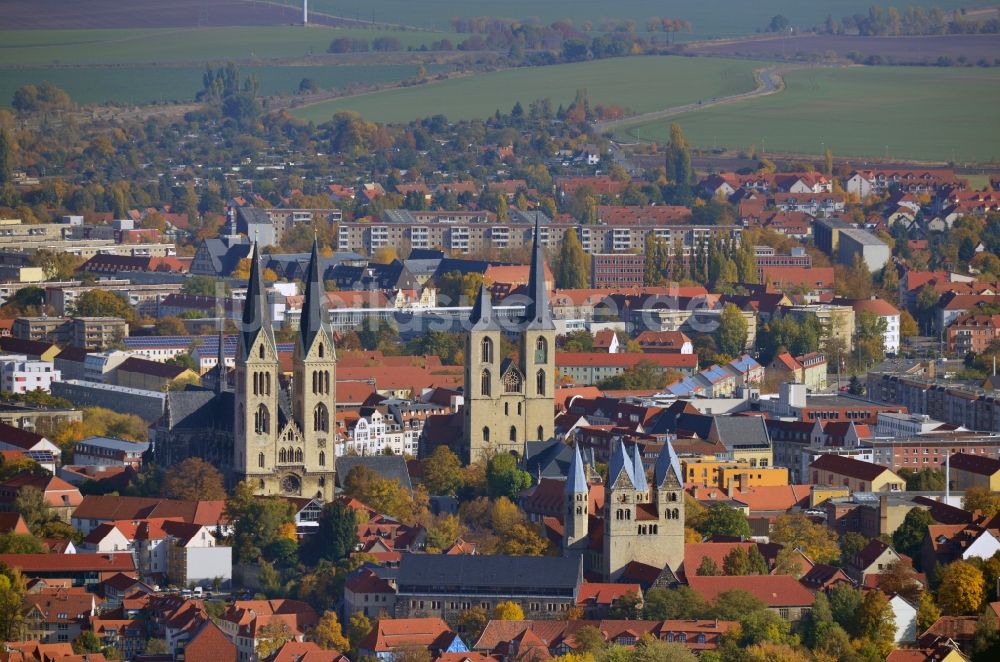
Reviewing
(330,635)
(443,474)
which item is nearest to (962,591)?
(330,635)

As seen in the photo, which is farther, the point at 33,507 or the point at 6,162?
the point at 6,162

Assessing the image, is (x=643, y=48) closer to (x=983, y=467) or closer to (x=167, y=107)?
(x=167, y=107)

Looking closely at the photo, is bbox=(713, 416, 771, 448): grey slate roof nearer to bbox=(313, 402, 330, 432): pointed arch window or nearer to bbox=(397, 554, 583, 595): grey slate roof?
bbox=(313, 402, 330, 432): pointed arch window

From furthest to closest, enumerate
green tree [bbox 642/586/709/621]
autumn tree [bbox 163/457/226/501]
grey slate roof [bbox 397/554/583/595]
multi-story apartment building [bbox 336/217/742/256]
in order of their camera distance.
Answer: multi-story apartment building [bbox 336/217/742/256] → autumn tree [bbox 163/457/226/501] → grey slate roof [bbox 397/554/583/595] → green tree [bbox 642/586/709/621]

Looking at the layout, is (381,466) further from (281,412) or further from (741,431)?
(741,431)

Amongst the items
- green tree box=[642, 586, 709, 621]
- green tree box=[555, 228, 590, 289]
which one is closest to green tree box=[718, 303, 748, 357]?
green tree box=[555, 228, 590, 289]

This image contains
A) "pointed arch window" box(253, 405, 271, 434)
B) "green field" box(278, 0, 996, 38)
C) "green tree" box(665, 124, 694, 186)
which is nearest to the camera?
"pointed arch window" box(253, 405, 271, 434)

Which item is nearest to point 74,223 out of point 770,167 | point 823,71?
point 770,167
